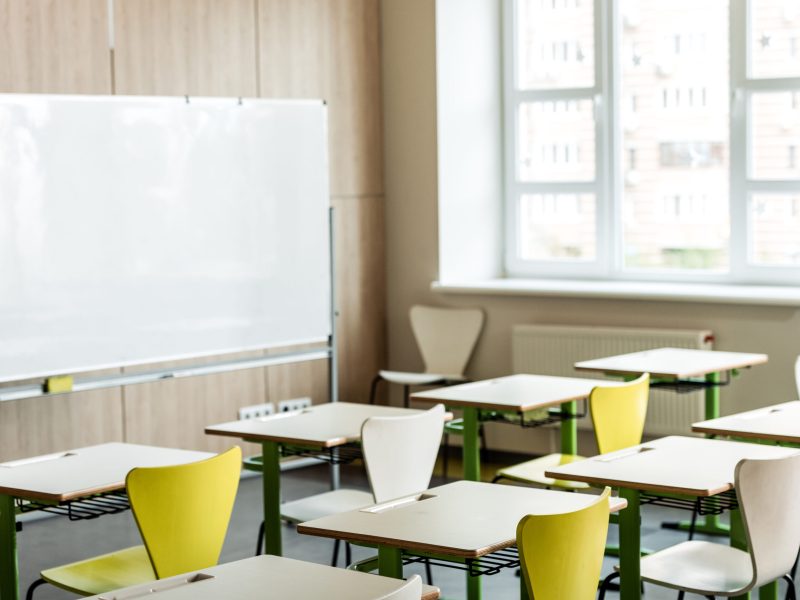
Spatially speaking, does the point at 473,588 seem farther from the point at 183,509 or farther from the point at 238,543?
the point at 238,543

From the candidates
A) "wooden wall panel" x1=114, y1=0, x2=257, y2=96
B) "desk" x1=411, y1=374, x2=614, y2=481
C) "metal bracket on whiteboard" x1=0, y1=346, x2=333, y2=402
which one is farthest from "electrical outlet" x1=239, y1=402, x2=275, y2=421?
A: "desk" x1=411, y1=374, x2=614, y2=481

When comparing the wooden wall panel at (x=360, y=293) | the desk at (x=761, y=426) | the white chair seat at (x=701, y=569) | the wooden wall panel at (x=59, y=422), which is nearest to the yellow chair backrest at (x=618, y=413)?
the desk at (x=761, y=426)

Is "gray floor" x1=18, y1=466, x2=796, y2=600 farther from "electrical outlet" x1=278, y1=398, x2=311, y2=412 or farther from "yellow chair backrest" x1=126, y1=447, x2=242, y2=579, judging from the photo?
"yellow chair backrest" x1=126, y1=447, x2=242, y2=579

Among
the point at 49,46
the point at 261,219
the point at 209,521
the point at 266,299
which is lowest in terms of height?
the point at 209,521

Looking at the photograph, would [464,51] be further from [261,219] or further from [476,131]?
[261,219]

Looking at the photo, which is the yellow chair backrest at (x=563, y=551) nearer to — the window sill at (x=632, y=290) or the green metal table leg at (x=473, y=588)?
the green metal table leg at (x=473, y=588)

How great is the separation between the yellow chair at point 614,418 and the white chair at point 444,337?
8.03 feet

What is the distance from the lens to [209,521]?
3.58 meters

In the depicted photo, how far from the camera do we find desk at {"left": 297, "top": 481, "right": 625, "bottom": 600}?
2885 mm

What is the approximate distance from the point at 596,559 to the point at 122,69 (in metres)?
4.22

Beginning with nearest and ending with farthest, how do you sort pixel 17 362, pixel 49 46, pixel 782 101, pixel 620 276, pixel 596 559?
pixel 596 559
pixel 17 362
pixel 49 46
pixel 782 101
pixel 620 276

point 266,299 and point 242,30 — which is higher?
point 242,30

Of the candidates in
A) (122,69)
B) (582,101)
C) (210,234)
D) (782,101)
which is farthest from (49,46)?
(782,101)

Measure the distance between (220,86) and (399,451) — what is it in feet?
10.6
